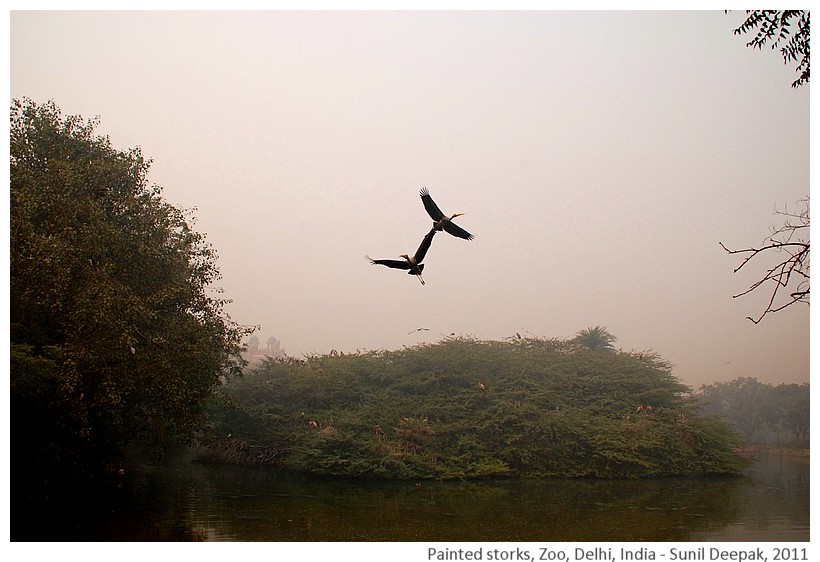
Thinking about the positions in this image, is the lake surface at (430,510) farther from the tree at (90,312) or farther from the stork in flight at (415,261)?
the stork in flight at (415,261)

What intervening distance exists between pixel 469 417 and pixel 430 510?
235 inches

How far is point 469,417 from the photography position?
677 inches

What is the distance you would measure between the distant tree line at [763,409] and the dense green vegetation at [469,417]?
6.68 meters

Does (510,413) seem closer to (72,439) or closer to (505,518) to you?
(505,518)

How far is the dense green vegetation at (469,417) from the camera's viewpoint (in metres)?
16.2

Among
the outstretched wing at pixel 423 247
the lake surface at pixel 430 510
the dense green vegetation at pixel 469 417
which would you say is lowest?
the lake surface at pixel 430 510

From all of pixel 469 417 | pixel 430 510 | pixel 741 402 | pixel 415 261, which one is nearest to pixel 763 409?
pixel 741 402

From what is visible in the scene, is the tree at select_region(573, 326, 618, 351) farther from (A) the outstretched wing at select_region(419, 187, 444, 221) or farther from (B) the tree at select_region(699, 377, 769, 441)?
(A) the outstretched wing at select_region(419, 187, 444, 221)

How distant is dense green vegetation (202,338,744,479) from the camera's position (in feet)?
Answer: 53.2

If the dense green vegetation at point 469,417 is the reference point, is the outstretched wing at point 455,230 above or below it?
above

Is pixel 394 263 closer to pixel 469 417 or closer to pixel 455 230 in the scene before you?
pixel 455 230

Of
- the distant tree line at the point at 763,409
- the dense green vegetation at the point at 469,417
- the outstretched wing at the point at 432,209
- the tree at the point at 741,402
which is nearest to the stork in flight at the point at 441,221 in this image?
the outstretched wing at the point at 432,209

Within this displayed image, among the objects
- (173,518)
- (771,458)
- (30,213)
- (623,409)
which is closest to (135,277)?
(30,213)
